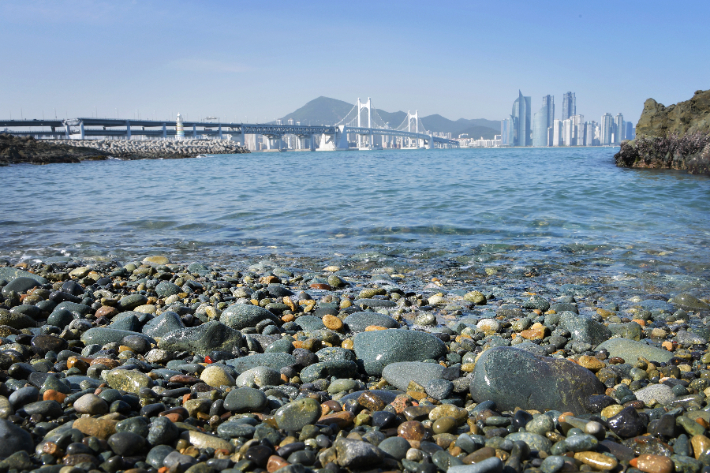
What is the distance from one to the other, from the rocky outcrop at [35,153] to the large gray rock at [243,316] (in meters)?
35.6

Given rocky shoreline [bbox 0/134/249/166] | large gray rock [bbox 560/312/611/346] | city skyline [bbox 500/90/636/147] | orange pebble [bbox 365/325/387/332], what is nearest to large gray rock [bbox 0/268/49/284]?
orange pebble [bbox 365/325/387/332]

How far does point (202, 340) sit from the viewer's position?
2.90 m

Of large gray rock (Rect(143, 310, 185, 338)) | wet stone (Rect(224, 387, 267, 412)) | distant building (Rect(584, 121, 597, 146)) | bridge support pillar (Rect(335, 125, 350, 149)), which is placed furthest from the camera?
distant building (Rect(584, 121, 597, 146))

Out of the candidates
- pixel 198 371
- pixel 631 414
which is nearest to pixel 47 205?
pixel 198 371

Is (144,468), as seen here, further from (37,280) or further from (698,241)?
(698,241)

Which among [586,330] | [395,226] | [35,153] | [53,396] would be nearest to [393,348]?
[586,330]

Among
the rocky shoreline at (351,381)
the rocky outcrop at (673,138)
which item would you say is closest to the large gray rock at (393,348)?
the rocky shoreline at (351,381)

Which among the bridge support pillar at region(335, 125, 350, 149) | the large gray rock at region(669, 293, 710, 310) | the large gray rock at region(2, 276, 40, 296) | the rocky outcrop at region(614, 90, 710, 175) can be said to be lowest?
the large gray rock at region(669, 293, 710, 310)

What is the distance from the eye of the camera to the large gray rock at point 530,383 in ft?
7.15

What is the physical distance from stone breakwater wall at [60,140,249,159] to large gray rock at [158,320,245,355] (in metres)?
53.6

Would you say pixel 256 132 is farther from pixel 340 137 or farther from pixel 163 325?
pixel 163 325

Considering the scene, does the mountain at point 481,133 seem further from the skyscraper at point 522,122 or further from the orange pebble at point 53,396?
the orange pebble at point 53,396

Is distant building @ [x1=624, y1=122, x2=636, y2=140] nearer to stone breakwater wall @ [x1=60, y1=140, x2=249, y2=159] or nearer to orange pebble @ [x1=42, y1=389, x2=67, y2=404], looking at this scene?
stone breakwater wall @ [x1=60, y1=140, x2=249, y2=159]

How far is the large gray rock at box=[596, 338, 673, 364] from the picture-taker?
105 inches
